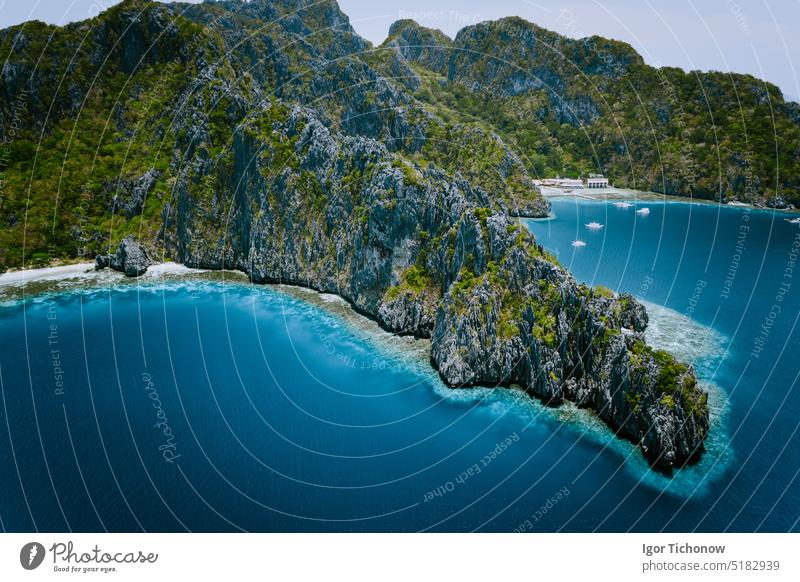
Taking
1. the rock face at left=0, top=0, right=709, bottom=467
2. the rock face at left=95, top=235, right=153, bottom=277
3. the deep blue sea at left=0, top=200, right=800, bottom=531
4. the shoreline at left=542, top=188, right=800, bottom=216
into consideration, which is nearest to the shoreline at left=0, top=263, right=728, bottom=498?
the deep blue sea at left=0, top=200, right=800, bottom=531

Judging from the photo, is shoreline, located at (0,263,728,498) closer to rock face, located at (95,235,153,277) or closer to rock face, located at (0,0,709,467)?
rock face, located at (0,0,709,467)

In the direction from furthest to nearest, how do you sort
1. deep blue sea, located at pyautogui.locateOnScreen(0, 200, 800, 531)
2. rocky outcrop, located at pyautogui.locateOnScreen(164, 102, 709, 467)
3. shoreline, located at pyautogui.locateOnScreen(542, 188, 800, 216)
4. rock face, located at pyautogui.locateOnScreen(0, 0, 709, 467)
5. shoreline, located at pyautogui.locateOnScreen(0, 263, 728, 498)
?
shoreline, located at pyautogui.locateOnScreen(542, 188, 800, 216) < rock face, located at pyautogui.locateOnScreen(0, 0, 709, 467) < rocky outcrop, located at pyautogui.locateOnScreen(164, 102, 709, 467) < shoreline, located at pyautogui.locateOnScreen(0, 263, 728, 498) < deep blue sea, located at pyautogui.locateOnScreen(0, 200, 800, 531)

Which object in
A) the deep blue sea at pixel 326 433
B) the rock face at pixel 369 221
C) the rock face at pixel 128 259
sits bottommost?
the deep blue sea at pixel 326 433

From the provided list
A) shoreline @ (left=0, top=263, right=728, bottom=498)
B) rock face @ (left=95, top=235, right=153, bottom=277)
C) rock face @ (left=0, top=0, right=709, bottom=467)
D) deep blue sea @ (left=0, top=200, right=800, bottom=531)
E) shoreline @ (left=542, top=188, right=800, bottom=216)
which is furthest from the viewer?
shoreline @ (left=542, top=188, right=800, bottom=216)

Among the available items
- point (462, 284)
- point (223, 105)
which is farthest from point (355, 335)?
point (223, 105)

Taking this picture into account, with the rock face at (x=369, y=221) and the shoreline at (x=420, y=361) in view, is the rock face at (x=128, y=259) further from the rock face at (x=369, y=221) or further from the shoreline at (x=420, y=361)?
the shoreline at (x=420, y=361)

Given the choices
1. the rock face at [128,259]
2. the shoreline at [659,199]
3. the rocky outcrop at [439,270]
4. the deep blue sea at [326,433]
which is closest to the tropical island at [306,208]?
the rocky outcrop at [439,270]
